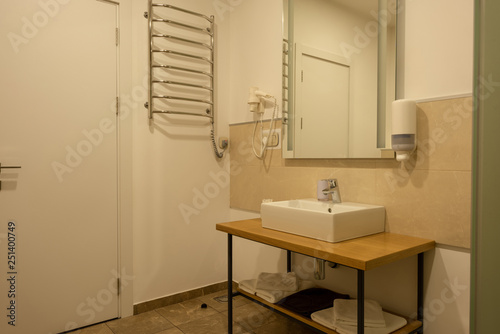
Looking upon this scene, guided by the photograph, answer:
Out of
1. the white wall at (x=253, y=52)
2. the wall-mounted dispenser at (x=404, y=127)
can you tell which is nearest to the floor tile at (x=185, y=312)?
the white wall at (x=253, y=52)

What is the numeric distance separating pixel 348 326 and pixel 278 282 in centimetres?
59

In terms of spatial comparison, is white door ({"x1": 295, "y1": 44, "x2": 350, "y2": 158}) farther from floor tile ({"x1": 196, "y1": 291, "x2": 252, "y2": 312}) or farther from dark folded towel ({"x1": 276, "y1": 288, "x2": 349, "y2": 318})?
floor tile ({"x1": 196, "y1": 291, "x2": 252, "y2": 312})

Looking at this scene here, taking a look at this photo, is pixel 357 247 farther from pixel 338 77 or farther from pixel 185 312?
pixel 185 312

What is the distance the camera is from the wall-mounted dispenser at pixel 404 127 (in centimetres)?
154

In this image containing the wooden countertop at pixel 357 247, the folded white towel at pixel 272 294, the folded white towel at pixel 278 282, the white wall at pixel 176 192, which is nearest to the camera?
the wooden countertop at pixel 357 247

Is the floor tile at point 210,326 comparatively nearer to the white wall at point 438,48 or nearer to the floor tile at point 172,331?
the floor tile at point 172,331

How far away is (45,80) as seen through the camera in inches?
78.0

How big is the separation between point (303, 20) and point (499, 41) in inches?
65.9

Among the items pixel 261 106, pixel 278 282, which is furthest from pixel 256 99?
pixel 278 282

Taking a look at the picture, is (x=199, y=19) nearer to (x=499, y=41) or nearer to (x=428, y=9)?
(x=428, y=9)

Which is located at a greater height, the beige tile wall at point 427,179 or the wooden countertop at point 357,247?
the beige tile wall at point 427,179

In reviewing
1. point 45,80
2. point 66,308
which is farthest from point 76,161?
point 66,308

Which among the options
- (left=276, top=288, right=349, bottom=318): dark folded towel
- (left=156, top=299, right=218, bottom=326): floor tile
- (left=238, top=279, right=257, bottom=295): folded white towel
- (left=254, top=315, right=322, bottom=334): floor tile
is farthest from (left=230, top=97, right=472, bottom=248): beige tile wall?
(left=156, top=299, right=218, bottom=326): floor tile

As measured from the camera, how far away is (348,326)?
4.87 feet
